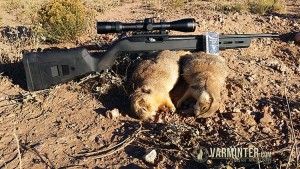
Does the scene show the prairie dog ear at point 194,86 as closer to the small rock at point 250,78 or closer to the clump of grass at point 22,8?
the small rock at point 250,78

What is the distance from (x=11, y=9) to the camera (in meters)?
11.7

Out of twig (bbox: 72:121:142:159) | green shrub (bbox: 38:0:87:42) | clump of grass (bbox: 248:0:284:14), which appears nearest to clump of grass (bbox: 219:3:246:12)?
clump of grass (bbox: 248:0:284:14)

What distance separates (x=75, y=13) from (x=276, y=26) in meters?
4.40

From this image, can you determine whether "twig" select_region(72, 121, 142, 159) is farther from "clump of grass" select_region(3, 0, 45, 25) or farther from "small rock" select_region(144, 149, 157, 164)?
"clump of grass" select_region(3, 0, 45, 25)

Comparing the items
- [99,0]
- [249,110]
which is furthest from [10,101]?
[99,0]

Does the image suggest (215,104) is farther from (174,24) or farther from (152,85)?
(174,24)

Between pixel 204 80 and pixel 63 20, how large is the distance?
403cm

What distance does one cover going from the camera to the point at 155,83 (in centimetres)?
537

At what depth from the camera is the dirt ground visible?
14.5 ft

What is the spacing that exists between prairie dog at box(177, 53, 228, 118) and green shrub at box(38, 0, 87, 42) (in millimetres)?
2997

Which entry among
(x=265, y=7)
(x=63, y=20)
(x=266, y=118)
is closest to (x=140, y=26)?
(x=266, y=118)

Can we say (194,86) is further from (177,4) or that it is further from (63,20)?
(177,4)

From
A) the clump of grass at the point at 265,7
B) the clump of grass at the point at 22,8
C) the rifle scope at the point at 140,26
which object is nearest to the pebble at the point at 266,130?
the rifle scope at the point at 140,26

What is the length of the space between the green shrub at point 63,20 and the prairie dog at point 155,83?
8.83 feet
